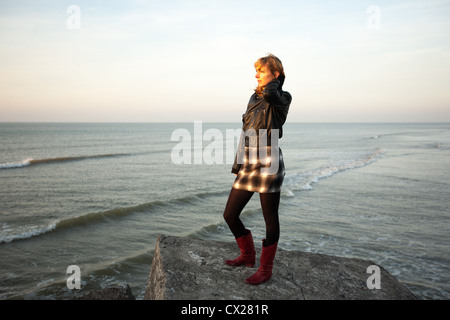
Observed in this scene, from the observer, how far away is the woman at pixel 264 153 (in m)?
2.90

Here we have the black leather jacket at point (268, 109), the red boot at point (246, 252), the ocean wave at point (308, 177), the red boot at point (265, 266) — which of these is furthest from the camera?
the ocean wave at point (308, 177)

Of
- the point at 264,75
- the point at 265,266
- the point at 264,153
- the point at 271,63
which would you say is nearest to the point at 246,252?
the point at 265,266

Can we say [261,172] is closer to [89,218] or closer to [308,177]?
[89,218]

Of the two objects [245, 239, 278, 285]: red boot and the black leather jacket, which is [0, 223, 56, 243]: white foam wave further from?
the black leather jacket

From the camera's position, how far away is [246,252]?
346 cm

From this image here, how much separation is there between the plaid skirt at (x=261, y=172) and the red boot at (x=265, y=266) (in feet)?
1.93

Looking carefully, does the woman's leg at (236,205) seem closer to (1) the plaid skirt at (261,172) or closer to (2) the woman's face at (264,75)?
(1) the plaid skirt at (261,172)

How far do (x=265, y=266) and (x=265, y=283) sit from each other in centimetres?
18

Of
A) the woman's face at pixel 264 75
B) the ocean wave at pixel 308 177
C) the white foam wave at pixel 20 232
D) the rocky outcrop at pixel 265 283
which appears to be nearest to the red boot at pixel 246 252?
the rocky outcrop at pixel 265 283

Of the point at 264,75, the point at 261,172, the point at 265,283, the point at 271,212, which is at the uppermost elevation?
the point at 264,75
